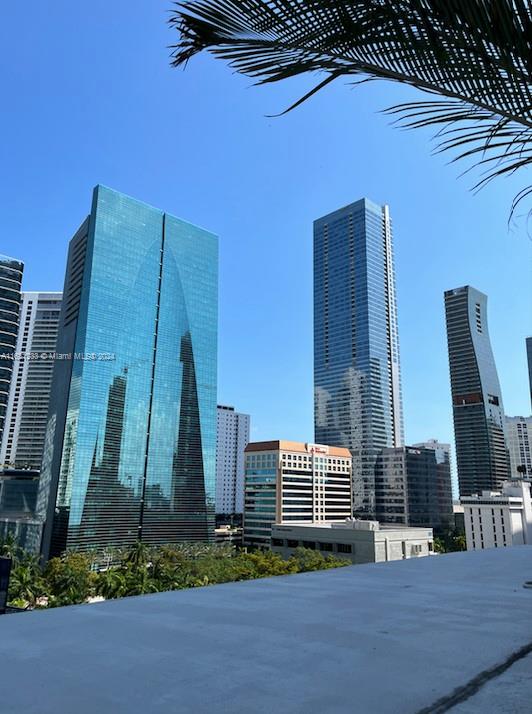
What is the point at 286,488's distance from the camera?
291 feet

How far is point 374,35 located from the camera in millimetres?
2221

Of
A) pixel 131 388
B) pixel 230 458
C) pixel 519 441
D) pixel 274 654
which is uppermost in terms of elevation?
pixel 131 388

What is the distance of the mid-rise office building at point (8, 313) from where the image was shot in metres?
69.8

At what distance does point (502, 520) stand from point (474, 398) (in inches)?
2632

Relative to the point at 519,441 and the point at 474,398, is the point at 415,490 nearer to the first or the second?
the point at 474,398

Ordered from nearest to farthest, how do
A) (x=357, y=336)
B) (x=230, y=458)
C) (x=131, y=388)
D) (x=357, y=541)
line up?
(x=357, y=541)
(x=131, y=388)
(x=357, y=336)
(x=230, y=458)

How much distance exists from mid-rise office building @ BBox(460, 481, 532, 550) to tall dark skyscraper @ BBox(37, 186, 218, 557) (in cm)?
4108

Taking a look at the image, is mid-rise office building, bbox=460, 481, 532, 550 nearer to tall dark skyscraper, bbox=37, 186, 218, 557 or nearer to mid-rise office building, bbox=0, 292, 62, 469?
tall dark skyscraper, bbox=37, 186, 218, 557

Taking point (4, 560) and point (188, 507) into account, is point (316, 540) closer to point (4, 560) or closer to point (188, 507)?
point (188, 507)

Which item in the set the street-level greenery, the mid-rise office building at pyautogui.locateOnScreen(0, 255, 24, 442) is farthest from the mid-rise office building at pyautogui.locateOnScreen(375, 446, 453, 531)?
the mid-rise office building at pyautogui.locateOnScreen(0, 255, 24, 442)

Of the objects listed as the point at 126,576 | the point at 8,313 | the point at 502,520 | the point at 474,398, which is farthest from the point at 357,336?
the point at 126,576

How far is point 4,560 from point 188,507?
251 feet

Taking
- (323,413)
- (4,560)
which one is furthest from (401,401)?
(4,560)

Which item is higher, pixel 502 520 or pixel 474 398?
pixel 474 398
